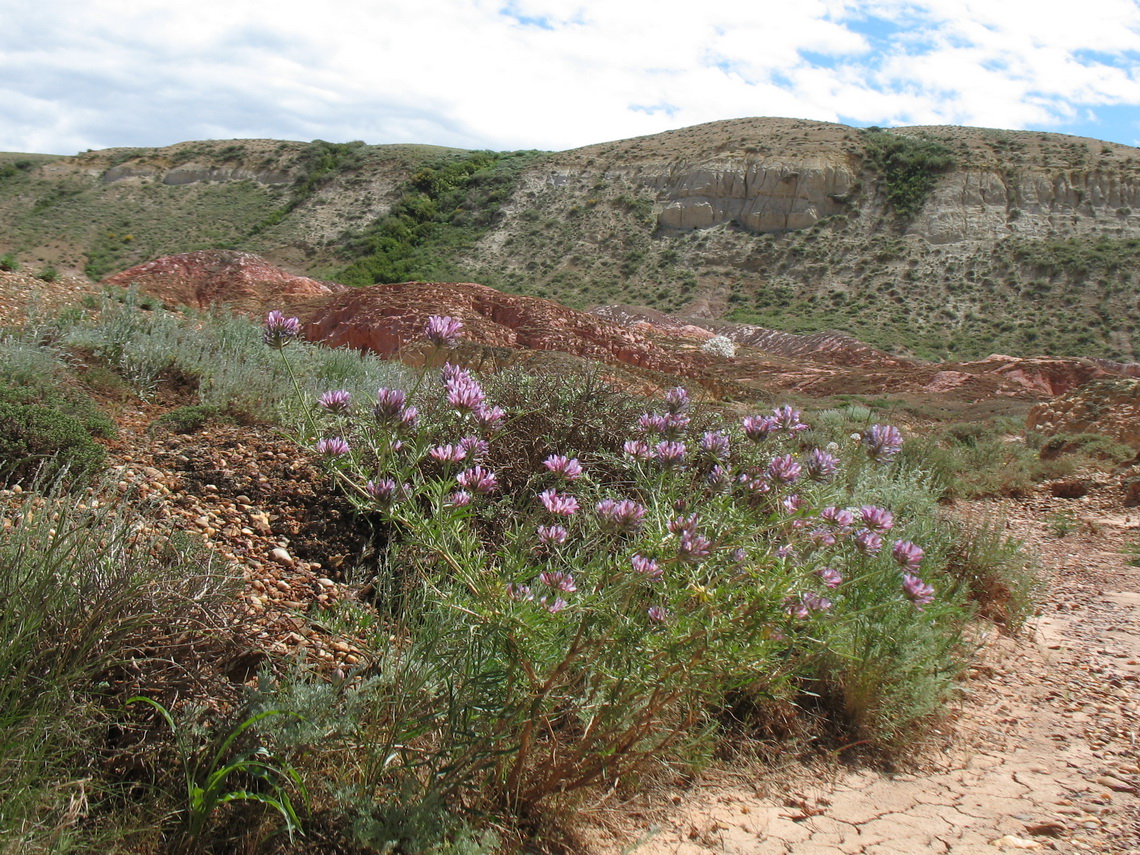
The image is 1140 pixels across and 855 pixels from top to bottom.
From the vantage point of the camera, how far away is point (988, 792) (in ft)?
8.91

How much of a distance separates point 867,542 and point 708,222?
4940 centimetres

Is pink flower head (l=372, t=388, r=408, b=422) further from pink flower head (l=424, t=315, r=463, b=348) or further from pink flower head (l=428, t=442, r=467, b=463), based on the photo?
pink flower head (l=424, t=315, r=463, b=348)

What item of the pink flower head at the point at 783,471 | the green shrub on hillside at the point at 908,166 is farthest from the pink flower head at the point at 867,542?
the green shrub on hillside at the point at 908,166

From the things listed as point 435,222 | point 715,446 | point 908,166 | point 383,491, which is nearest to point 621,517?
point 383,491

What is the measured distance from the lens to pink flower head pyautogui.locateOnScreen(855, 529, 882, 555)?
8.21 feet

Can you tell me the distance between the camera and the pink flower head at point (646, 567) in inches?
76.7

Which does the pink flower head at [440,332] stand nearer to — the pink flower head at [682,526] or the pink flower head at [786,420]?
the pink flower head at [682,526]

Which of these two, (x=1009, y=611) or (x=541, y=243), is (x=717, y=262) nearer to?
(x=541, y=243)

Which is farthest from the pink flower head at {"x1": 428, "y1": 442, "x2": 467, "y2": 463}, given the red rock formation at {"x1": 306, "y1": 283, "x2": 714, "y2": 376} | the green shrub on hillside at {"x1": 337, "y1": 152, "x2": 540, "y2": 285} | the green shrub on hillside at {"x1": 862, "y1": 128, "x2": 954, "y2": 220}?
the green shrub on hillside at {"x1": 862, "y1": 128, "x2": 954, "y2": 220}

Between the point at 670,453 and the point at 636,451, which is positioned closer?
the point at 670,453

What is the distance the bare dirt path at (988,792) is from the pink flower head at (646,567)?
707 mm

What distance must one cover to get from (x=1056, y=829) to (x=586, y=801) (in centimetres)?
147

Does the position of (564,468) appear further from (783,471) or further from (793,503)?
(793,503)

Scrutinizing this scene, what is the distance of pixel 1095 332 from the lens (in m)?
36.2
